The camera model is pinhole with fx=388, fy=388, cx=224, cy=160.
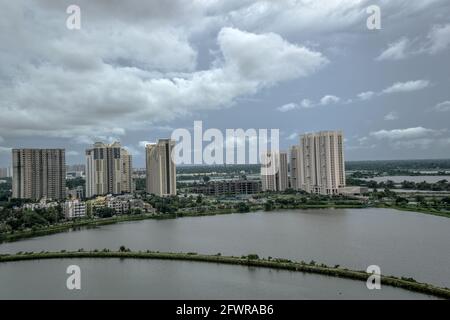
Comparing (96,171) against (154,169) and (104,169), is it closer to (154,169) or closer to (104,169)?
(104,169)

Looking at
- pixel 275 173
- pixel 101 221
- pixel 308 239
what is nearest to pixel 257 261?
pixel 308 239

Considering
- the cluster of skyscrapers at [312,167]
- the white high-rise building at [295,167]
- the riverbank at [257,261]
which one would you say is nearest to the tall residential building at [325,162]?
the cluster of skyscrapers at [312,167]

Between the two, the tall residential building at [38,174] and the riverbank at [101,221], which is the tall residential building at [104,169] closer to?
Answer: the tall residential building at [38,174]

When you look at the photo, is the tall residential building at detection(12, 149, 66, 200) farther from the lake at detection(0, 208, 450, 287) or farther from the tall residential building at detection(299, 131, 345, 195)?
the tall residential building at detection(299, 131, 345, 195)

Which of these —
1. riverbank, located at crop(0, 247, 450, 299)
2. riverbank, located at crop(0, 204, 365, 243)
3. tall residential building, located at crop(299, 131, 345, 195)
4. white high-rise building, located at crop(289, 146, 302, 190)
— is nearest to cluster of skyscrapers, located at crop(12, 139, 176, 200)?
riverbank, located at crop(0, 204, 365, 243)

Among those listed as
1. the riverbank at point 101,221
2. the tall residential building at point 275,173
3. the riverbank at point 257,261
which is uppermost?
the tall residential building at point 275,173

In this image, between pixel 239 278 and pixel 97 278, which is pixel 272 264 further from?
pixel 97 278
